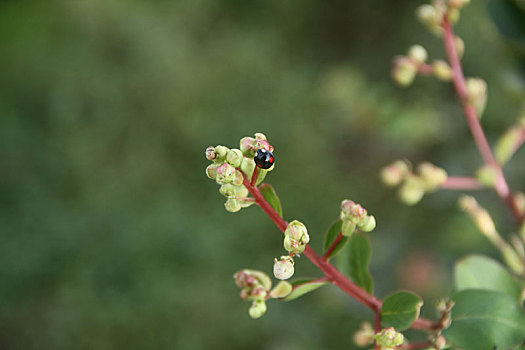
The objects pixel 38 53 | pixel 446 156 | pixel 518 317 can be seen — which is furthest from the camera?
pixel 38 53

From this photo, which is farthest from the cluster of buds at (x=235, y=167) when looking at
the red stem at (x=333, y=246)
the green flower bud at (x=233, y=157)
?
the red stem at (x=333, y=246)

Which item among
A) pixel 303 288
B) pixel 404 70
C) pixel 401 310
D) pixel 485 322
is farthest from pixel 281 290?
pixel 404 70

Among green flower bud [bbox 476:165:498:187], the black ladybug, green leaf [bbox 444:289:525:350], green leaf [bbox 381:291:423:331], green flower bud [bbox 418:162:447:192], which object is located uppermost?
green flower bud [bbox 418:162:447:192]

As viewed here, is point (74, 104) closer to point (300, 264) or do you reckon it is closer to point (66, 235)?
point (66, 235)

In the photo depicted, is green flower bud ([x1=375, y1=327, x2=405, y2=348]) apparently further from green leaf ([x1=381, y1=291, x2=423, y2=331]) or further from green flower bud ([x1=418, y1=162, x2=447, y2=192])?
green flower bud ([x1=418, y1=162, x2=447, y2=192])

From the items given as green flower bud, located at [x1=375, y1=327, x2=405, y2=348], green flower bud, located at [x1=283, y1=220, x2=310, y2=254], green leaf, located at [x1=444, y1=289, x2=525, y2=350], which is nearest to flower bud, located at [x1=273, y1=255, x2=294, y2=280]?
green flower bud, located at [x1=283, y1=220, x2=310, y2=254]

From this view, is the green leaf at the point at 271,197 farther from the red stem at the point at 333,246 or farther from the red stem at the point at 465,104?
the red stem at the point at 465,104

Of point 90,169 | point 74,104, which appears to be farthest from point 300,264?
point 74,104
